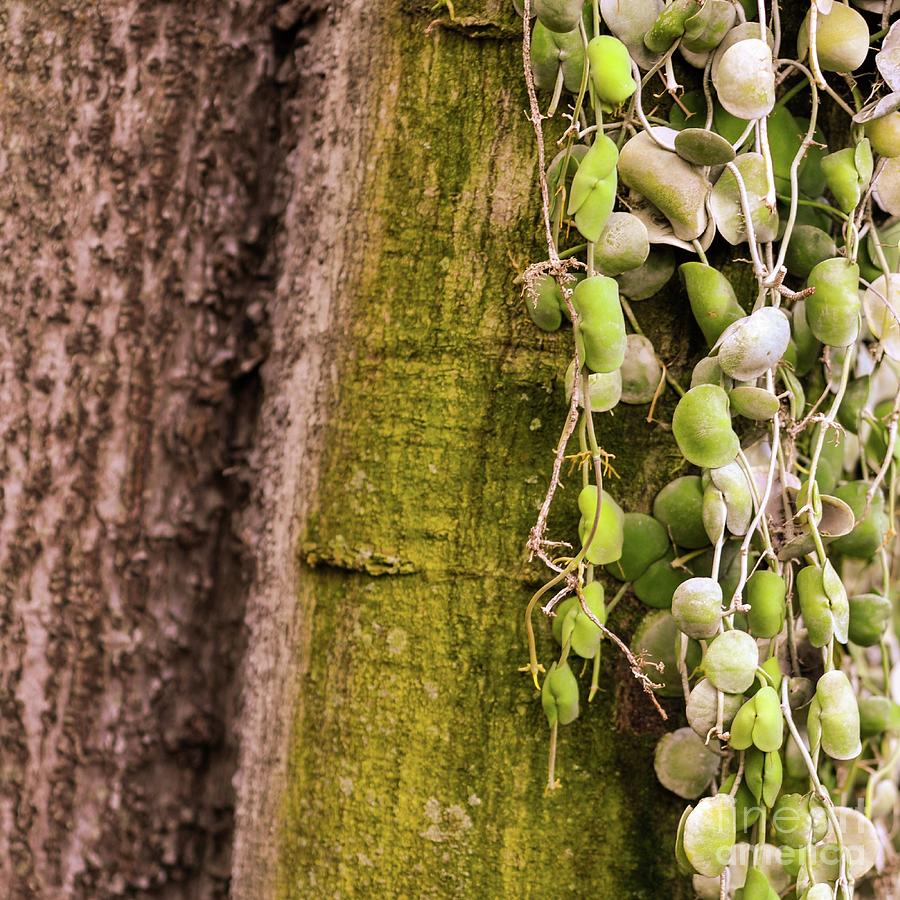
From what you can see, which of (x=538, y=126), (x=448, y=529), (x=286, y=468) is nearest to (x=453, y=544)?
(x=448, y=529)

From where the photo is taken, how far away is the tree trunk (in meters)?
0.51

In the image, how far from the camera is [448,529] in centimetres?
52

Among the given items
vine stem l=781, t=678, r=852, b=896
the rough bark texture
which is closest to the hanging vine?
vine stem l=781, t=678, r=852, b=896

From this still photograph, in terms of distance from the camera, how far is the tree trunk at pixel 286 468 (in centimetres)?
51

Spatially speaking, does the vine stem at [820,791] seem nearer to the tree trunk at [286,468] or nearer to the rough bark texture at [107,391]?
the tree trunk at [286,468]

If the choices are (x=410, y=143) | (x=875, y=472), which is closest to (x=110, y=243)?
(x=410, y=143)

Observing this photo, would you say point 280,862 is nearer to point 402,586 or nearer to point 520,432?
point 402,586

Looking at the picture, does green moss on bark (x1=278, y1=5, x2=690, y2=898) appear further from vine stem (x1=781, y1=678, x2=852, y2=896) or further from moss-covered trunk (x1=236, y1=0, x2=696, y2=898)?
vine stem (x1=781, y1=678, x2=852, y2=896)

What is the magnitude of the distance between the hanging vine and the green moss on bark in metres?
0.02

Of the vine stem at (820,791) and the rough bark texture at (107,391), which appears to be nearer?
the vine stem at (820,791)

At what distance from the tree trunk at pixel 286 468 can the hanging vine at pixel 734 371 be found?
35 millimetres

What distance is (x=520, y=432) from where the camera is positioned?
508mm

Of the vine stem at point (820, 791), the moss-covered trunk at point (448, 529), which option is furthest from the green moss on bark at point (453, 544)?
the vine stem at point (820, 791)

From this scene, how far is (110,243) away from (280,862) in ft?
1.62
